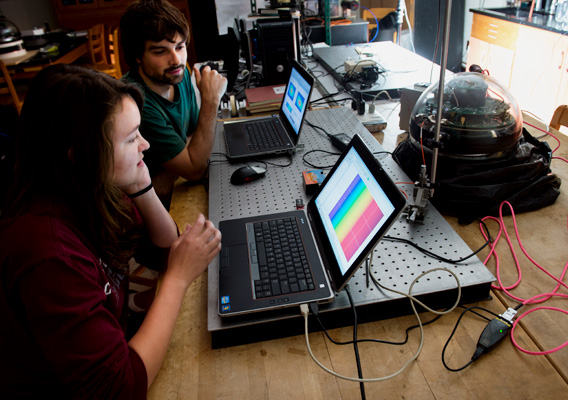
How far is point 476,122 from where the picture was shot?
1116mm

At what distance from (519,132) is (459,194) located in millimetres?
300

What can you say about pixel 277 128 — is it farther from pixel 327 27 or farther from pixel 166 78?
pixel 327 27

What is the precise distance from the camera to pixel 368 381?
2.27 ft

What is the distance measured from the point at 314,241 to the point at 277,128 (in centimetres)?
79

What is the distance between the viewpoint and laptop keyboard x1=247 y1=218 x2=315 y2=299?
0.81m

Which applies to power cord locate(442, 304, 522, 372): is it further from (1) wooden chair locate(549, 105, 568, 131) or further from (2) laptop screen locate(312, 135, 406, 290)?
(1) wooden chair locate(549, 105, 568, 131)

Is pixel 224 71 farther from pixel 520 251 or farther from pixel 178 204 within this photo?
pixel 520 251

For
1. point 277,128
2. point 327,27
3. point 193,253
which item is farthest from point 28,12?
point 193,253

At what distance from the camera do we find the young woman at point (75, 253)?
633mm

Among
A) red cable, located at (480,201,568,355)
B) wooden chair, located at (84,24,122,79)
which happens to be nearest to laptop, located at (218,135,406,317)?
red cable, located at (480,201,568,355)

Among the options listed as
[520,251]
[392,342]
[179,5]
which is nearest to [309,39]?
[520,251]

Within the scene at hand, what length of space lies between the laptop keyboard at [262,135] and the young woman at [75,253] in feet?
2.04

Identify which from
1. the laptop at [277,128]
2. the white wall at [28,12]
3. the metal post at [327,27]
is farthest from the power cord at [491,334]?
the white wall at [28,12]

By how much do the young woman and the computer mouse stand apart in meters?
0.39
